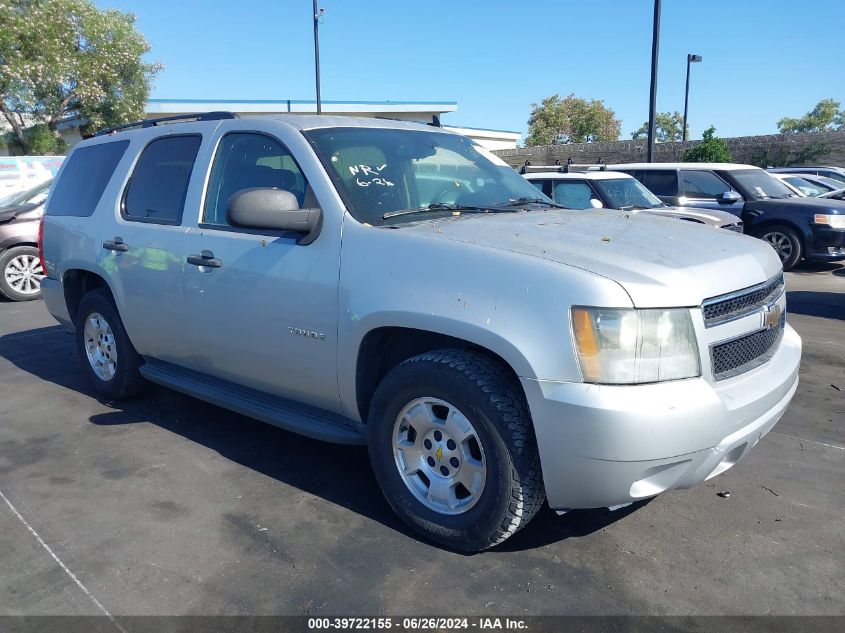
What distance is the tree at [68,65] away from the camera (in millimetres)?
26547

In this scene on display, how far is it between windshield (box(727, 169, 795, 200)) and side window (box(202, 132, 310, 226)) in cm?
1015

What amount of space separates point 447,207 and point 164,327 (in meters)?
1.96

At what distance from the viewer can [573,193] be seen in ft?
34.6

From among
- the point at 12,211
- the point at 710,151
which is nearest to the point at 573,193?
the point at 12,211

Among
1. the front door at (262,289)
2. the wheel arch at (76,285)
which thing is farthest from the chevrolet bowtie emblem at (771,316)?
the wheel arch at (76,285)

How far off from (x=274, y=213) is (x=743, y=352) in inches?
86.1

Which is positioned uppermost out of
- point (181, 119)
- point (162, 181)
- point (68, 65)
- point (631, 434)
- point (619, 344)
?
point (68, 65)

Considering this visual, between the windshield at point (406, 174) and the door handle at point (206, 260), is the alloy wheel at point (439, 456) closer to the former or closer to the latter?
the windshield at point (406, 174)

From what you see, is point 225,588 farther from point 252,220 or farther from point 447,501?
point 252,220

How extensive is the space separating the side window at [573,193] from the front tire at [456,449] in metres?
7.61

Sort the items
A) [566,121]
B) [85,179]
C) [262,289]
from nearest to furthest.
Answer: [262,289] < [85,179] < [566,121]

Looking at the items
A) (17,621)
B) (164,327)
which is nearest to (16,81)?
(164,327)

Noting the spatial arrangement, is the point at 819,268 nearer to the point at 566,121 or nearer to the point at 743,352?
Result: the point at 743,352

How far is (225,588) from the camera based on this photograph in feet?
9.73
